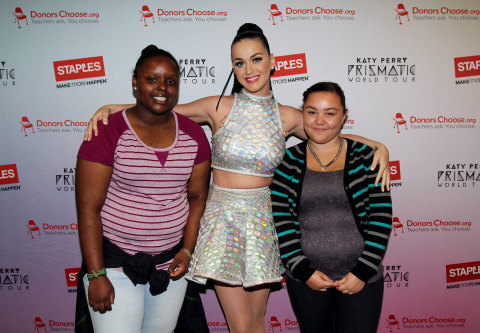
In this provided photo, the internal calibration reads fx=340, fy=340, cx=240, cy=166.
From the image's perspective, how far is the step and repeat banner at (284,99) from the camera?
240 cm

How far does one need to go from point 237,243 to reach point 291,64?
1.39 metres

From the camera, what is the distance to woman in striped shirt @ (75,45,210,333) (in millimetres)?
1488

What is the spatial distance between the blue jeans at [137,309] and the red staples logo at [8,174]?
1384 mm

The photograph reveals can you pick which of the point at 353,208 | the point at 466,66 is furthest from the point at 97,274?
the point at 466,66

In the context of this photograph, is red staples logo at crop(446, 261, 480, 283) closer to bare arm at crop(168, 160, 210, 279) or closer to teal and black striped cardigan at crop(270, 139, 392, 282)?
teal and black striped cardigan at crop(270, 139, 392, 282)

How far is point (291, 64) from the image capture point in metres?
2.45

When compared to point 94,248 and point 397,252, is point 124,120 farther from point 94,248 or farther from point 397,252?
point 397,252

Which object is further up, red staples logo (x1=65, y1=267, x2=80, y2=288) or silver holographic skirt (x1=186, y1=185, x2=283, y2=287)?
silver holographic skirt (x1=186, y1=185, x2=283, y2=287)

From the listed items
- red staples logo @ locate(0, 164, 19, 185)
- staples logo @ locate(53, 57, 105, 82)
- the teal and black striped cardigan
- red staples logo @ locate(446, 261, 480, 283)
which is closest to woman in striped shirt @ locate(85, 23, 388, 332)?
the teal and black striped cardigan

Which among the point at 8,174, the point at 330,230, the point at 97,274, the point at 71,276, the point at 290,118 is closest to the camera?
the point at 97,274

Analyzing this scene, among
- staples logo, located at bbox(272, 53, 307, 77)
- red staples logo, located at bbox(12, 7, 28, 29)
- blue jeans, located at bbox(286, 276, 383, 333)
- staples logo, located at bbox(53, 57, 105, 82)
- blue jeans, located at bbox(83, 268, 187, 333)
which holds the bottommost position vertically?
blue jeans, located at bbox(286, 276, 383, 333)

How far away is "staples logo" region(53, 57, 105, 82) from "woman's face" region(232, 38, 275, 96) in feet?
3.68

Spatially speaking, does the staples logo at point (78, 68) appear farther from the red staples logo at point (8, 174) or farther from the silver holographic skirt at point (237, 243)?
the silver holographic skirt at point (237, 243)

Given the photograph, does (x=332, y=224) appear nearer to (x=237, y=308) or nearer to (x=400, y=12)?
(x=237, y=308)
